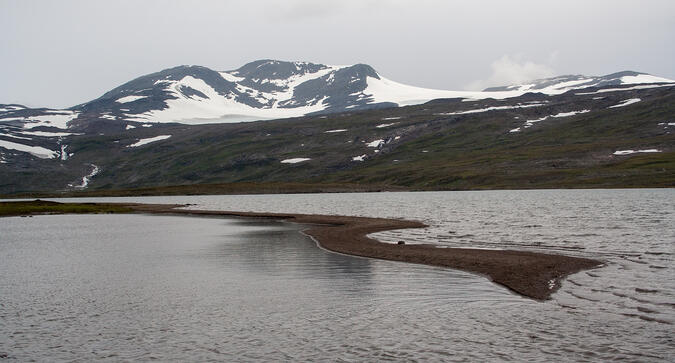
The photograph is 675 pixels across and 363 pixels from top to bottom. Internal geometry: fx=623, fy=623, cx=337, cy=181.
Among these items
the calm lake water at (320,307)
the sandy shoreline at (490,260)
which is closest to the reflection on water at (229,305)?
the calm lake water at (320,307)

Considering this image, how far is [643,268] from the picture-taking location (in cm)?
3553

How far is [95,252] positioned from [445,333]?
39.7m

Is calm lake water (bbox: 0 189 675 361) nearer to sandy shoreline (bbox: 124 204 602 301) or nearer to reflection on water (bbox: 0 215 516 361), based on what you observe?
reflection on water (bbox: 0 215 516 361)

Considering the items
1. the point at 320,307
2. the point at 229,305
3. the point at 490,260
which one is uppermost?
the point at 490,260

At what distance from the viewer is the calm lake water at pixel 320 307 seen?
21.2 metres

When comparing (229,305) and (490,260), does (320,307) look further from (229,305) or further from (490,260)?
(490,260)

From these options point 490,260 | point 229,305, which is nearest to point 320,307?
point 229,305

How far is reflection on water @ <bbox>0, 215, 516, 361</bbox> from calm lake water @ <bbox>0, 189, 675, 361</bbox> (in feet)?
0.27

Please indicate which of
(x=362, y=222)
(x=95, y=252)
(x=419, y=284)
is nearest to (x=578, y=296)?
(x=419, y=284)

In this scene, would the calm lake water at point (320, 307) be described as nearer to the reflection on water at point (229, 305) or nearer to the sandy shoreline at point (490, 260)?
the reflection on water at point (229, 305)

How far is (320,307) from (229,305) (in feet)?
14.6

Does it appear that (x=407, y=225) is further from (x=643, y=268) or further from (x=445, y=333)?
(x=445, y=333)

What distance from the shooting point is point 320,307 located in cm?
2800

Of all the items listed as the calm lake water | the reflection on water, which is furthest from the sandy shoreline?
the reflection on water
